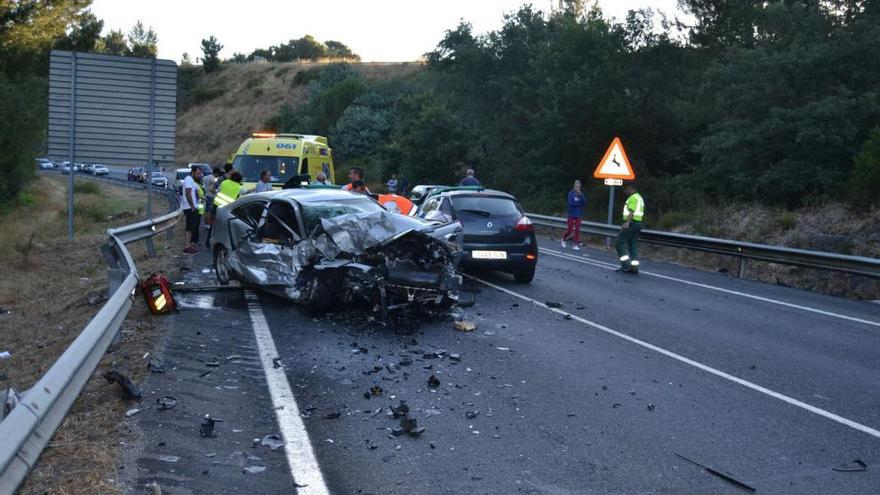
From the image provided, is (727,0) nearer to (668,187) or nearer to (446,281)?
(668,187)

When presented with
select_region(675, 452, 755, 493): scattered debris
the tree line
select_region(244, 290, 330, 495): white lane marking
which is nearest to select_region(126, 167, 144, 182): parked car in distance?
the tree line

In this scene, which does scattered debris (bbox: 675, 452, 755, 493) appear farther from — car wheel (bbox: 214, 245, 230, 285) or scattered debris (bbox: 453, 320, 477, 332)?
car wheel (bbox: 214, 245, 230, 285)

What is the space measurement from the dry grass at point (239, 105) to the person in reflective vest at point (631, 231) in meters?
73.2

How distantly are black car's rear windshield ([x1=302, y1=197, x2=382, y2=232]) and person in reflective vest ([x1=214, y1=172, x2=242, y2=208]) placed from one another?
5679 millimetres

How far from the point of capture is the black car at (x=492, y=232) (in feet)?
45.4

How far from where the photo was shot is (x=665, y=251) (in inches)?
905

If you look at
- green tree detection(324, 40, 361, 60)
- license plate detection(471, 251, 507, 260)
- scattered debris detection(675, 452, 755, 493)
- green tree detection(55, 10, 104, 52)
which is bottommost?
scattered debris detection(675, 452, 755, 493)

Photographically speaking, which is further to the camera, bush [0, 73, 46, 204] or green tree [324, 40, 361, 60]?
green tree [324, 40, 361, 60]

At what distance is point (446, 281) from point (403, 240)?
2.42 ft

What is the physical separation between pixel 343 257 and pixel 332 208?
1.46 metres

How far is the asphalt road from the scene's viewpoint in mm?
5047

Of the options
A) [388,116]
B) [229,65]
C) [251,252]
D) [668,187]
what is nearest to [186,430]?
[251,252]

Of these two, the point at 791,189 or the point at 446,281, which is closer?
the point at 446,281

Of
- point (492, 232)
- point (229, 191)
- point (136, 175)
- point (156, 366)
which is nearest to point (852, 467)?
point (156, 366)
